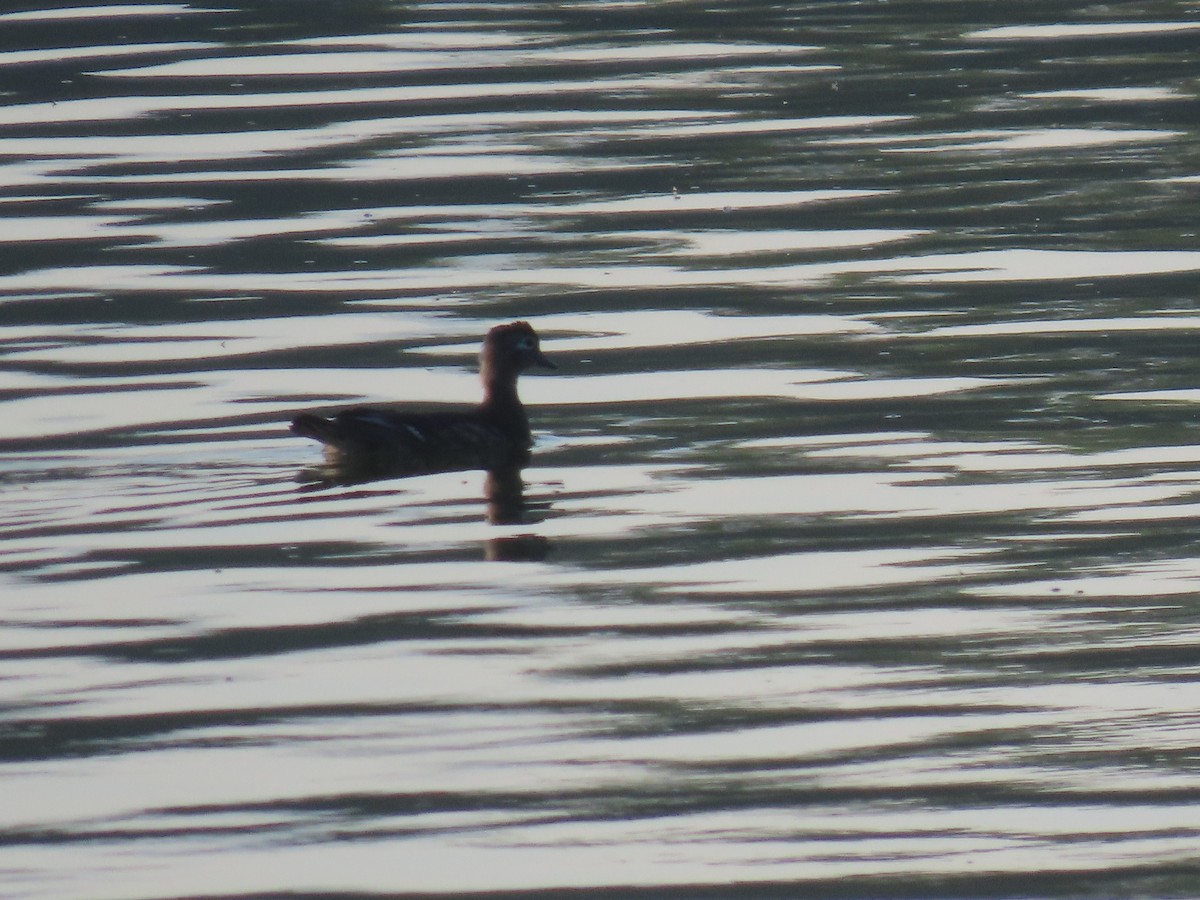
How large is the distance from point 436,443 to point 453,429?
0.50ft

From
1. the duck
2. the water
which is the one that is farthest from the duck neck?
the water

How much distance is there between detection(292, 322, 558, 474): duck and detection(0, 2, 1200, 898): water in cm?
17

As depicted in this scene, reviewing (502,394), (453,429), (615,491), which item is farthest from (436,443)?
(615,491)

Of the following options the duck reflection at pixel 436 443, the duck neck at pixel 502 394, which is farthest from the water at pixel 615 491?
the duck neck at pixel 502 394

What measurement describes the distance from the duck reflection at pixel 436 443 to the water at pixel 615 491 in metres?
0.09

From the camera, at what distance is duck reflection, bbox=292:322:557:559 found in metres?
11.2

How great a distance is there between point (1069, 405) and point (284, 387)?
3.58 m

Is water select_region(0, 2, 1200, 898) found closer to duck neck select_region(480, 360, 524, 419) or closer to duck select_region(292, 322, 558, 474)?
duck select_region(292, 322, 558, 474)

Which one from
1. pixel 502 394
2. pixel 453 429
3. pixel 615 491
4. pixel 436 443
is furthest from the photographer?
pixel 502 394

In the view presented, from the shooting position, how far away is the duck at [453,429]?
11227 millimetres

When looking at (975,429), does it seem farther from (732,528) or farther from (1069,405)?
(732,528)

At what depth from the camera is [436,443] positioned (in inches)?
457

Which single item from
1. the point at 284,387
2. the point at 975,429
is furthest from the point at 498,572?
the point at 284,387

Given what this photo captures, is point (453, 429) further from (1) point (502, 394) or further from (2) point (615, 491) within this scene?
(2) point (615, 491)
